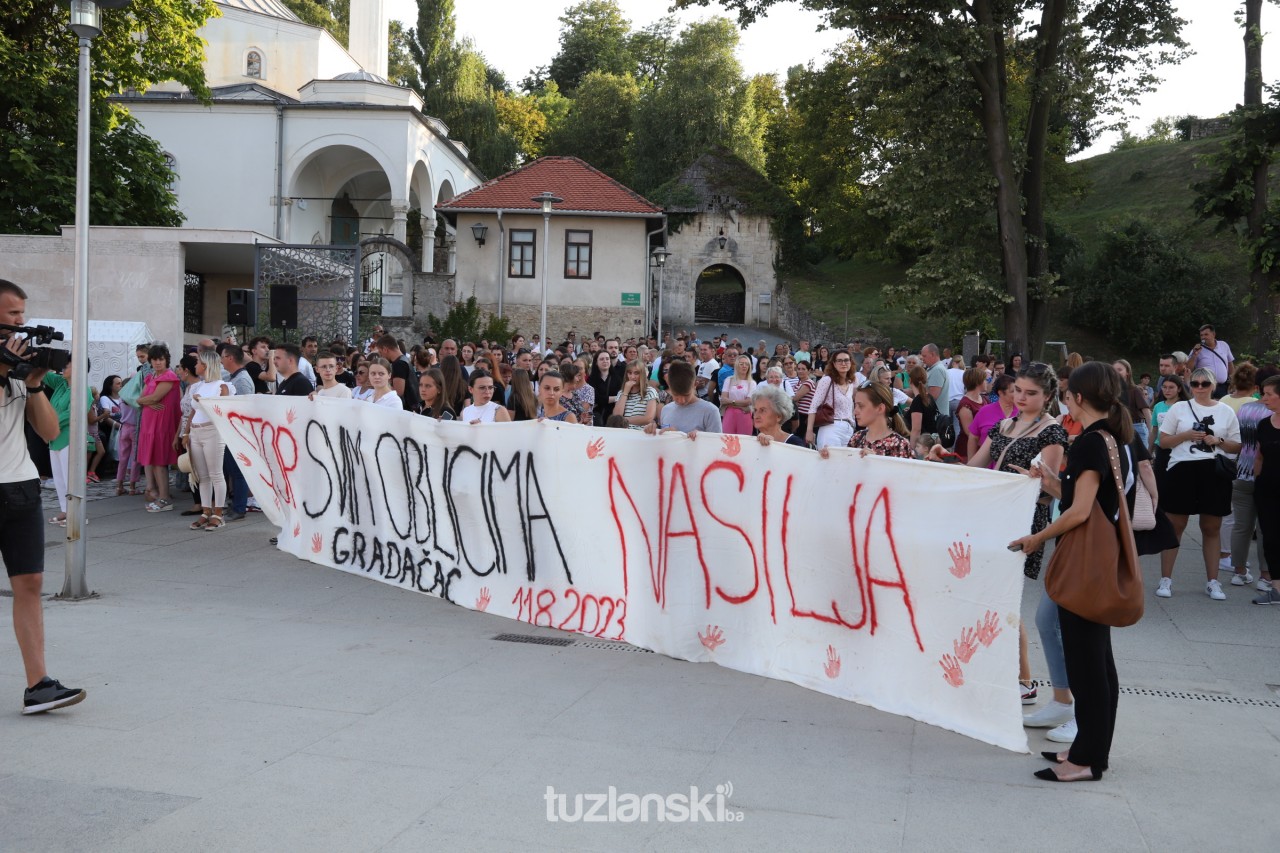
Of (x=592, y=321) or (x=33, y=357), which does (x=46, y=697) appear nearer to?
(x=33, y=357)

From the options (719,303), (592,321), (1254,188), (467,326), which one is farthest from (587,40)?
(1254,188)

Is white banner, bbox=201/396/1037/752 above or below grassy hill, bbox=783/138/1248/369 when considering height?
below

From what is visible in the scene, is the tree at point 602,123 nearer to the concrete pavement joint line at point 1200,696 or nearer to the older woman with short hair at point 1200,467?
the older woman with short hair at point 1200,467

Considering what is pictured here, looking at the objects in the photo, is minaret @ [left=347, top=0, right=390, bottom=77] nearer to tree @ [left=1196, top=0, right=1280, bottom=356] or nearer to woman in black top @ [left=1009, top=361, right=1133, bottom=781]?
tree @ [left=1196, top=0, right=1280, bottom=356]

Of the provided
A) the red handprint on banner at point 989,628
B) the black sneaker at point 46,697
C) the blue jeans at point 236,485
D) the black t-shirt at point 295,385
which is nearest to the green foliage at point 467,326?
the blue jeans at point 236,485

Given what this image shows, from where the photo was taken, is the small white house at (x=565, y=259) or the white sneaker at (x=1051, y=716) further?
the small white house at (x=565, y=259)

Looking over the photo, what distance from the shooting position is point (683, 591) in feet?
22.6

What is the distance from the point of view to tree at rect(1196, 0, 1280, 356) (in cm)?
2202

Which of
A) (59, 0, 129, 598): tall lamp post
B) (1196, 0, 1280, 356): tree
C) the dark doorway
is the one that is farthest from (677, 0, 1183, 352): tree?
the dark doorway

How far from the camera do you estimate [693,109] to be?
58875mm

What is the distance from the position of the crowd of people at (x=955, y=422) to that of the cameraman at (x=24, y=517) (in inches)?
28.4

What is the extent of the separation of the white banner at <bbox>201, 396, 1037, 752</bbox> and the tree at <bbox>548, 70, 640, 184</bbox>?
190 ft

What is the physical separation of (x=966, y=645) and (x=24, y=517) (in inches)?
185

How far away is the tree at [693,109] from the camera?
5872cm
